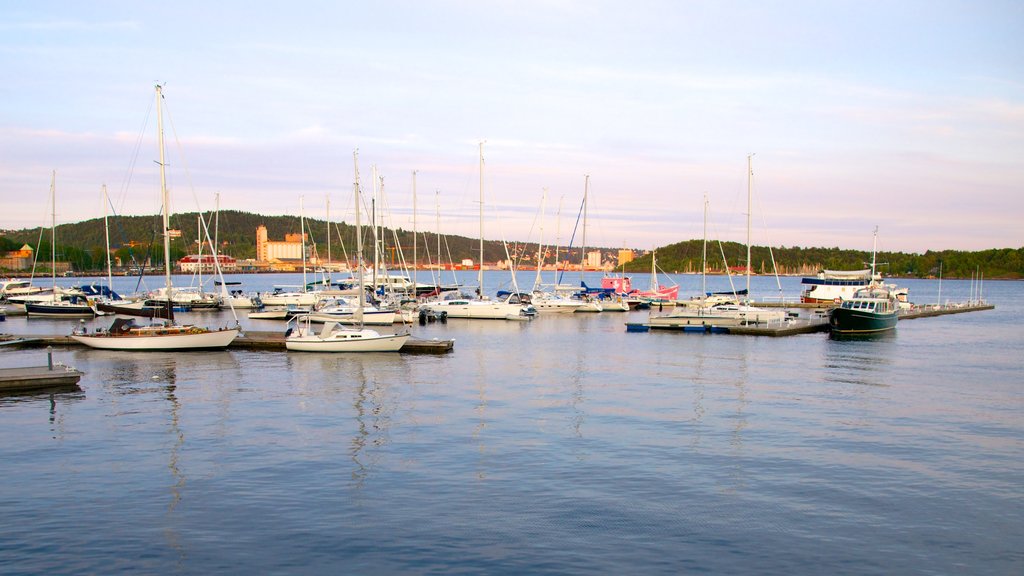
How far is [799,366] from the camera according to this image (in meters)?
44.5

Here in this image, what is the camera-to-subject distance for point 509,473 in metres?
20.6

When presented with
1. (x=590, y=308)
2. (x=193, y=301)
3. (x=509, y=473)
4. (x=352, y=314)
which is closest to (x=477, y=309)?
(x=352, y=314)

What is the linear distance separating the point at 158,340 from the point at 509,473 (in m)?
32.5

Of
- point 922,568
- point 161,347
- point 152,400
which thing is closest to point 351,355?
Result: point 161,347

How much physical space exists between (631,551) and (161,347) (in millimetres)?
38414

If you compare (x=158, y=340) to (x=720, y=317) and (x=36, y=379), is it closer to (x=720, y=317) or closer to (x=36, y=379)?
(x=36, y=379)

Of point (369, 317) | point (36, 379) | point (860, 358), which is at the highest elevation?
point (369, 317)

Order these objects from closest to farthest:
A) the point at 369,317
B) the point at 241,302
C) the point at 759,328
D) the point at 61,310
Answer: the point at 369,317
the point at 759,328
the point at 61,310
the point at 241,302

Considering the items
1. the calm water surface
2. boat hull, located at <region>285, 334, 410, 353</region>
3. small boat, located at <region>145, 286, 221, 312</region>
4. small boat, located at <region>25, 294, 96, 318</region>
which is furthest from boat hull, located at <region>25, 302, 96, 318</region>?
boat hull, located at <region>285, 334, 410, 353</region>

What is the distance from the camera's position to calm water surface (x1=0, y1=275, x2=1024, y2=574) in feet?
50.2

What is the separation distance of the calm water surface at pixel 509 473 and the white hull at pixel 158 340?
5.69 meters

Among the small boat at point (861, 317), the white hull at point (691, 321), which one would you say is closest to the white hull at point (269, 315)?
the white hull at point (691, 321)

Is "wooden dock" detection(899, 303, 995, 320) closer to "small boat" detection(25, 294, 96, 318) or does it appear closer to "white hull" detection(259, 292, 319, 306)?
"white hull" detection(259, 292, 319, 306)

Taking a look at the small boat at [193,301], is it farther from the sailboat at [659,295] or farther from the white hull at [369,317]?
the sailboat at [659,295]
